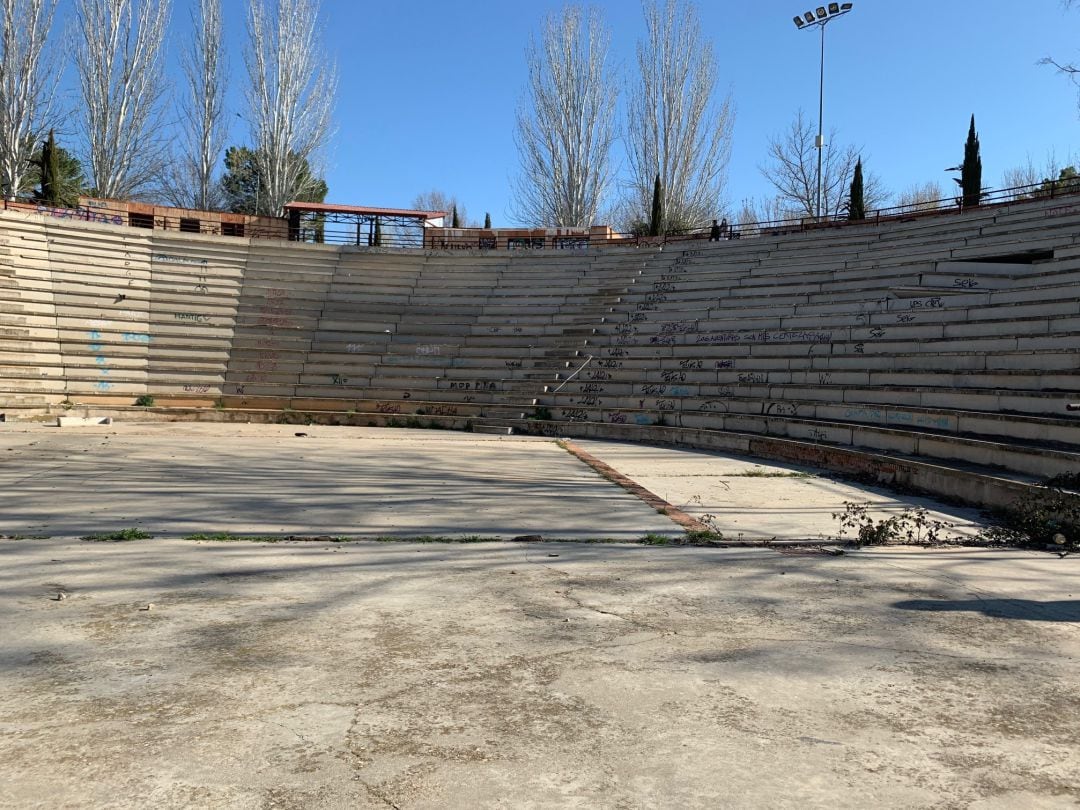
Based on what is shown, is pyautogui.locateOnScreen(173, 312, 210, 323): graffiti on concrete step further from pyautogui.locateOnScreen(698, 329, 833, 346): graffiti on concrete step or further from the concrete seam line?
pyautogui.locateOnScreen(698, 329, 833, 346): graffiti on concrete step

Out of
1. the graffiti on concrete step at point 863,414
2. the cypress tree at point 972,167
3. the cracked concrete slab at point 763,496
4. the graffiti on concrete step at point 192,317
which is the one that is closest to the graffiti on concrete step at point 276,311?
the graffiti on concrete step at point 192,317

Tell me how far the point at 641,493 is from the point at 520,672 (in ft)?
17.4

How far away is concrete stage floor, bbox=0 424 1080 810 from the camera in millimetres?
2189

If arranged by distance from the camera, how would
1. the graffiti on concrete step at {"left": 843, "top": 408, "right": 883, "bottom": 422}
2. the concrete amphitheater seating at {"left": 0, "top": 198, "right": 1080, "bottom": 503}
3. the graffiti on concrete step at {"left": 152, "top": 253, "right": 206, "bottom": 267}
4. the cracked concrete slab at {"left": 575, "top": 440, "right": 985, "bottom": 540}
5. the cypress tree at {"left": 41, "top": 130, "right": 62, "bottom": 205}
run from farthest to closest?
the cypress tree at {"left": 41, "top": 130, "right": 62, "bottom": 205} < the graffiti on concrete step at {"left": 152, "top": 253, "right": 206, "bottom": 267} < the graffiti on concrete step at {"left": 843, "top": 408, "right": 883, "bottom": 422} < the concrete amphitheater seating at {"left": 0, "top": 198, "right": 1080, "bottom": 503} < the cracked concrete slab at {"left": 575, "top": 440, "right": 985, "bottom": 540}

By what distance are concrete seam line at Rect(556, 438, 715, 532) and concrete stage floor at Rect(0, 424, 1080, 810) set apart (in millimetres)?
386

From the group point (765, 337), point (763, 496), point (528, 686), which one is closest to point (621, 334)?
point (765, 337)

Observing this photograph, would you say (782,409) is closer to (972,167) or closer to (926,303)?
(926,303)

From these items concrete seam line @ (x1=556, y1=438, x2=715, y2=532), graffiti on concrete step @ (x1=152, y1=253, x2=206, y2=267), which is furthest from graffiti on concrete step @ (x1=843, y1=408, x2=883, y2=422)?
graffiti on concrete step @ (x1=152, y1=253, x2=206, y2=267)

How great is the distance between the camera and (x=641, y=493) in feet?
26.8

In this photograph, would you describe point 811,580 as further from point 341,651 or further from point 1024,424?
point 1024,424

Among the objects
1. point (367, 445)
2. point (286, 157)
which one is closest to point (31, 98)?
point (286, 157)

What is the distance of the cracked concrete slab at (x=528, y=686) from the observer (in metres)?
2.18

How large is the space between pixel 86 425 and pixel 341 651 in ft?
48.5

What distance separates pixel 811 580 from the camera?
4613 mm
